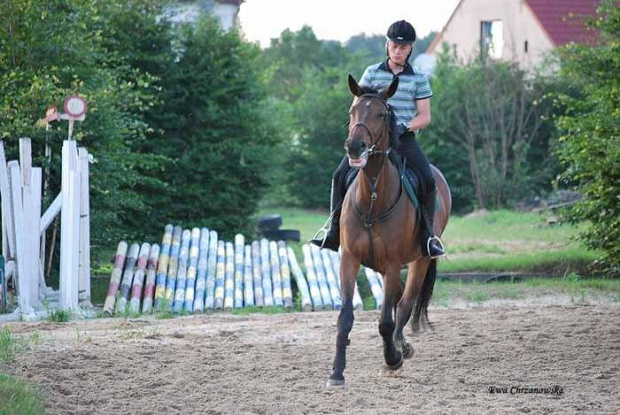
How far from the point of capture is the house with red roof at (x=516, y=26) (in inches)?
1638

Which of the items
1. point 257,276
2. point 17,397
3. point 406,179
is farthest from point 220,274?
point 17,397

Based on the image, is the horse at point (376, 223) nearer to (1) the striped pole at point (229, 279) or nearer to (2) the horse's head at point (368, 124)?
(2) the horse's head at point (368, 124)

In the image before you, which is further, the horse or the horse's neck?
the horse's neck

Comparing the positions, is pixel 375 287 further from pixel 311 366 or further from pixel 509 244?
pixel 509 244

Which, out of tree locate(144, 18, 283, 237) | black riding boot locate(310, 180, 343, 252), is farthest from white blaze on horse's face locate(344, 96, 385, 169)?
tree locate(144, 18, 283, 237)

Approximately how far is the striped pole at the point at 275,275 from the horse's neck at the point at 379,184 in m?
6.17

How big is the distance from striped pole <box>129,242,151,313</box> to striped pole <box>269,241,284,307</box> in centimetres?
189

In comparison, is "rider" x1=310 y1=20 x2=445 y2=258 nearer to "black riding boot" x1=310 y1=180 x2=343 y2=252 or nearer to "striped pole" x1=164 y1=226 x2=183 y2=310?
"black riding boot" x1=310 y1=180 x2=343 y2=252

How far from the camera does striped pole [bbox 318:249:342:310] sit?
48.0 ft

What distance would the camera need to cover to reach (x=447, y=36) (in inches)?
1848

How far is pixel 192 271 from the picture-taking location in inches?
619

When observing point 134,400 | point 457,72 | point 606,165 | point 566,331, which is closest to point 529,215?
point 457,72

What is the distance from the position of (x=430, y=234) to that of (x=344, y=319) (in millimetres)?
1319

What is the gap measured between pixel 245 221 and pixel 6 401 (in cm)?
1427
